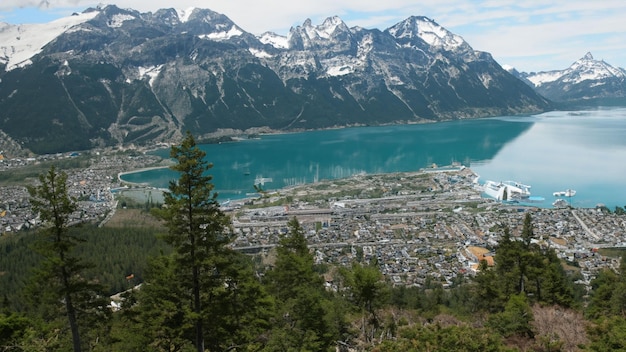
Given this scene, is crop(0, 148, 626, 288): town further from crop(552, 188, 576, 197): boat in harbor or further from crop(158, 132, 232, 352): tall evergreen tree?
crop(158, 132, 232, 352): tall evergreen tree

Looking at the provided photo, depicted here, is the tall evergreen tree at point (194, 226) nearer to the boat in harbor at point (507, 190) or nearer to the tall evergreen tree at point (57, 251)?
the tall evergreen tree at point (57, 251)

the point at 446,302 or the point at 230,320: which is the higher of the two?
the point at 230,320

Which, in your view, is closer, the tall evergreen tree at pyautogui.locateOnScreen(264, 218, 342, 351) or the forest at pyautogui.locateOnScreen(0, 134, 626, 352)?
the forest at pyautogui.locateOnScreen(0, 134, 626, 352)

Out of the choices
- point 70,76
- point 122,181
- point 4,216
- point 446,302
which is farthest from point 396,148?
point 70,76

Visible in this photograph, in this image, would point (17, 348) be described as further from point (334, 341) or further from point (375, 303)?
point (375, 303)

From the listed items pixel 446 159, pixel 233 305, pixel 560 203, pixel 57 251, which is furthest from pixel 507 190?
pixel 57 251

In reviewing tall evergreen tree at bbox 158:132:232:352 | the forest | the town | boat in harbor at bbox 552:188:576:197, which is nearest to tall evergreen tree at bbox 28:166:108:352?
the forest

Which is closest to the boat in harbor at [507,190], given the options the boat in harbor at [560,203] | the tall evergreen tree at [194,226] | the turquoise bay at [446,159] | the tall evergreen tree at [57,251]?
the turquoise bay at [446,159]
